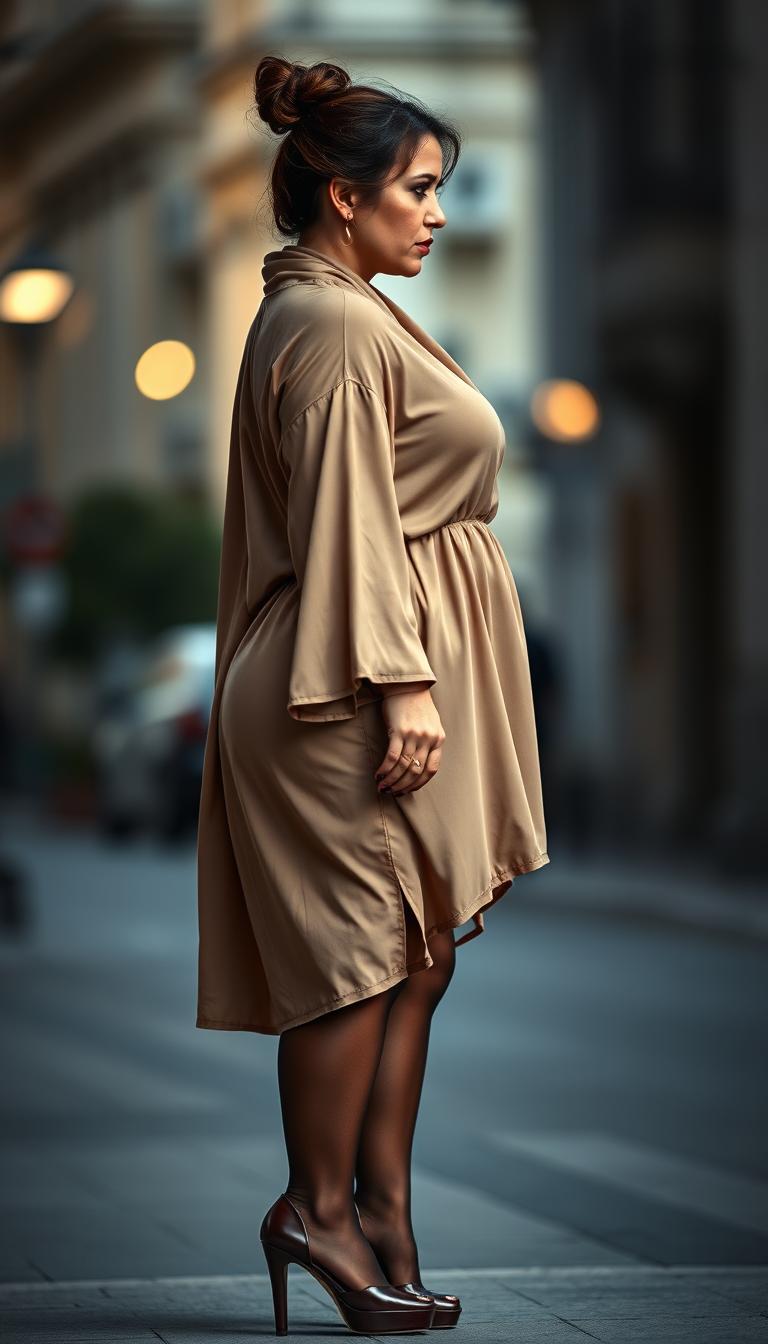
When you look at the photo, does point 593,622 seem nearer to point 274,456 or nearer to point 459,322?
point 459,322

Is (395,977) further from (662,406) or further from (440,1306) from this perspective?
(662,406)

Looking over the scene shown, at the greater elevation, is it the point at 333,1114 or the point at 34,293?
the point at 34,293

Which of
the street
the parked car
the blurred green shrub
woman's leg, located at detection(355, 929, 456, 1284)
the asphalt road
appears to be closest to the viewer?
woman's leg, located at detection(355, 929, 456, 1284)

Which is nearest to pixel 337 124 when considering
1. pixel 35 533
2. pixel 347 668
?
pixel 347 668

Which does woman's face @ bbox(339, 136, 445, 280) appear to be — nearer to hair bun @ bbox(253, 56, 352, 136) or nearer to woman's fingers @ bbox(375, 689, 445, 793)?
hair bun @ bbox(253, 56, 352, 136)

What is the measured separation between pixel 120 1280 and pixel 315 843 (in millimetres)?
1245

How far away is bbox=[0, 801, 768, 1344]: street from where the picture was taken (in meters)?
5.36

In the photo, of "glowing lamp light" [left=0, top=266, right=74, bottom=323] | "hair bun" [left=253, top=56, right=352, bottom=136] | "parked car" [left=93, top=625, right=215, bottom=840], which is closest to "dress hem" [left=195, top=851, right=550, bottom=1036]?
"hair bun" [left=253, top=56, right=352, bottom=136]

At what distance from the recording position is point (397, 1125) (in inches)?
174

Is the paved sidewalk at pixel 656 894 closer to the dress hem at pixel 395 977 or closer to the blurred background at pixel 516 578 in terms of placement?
the blurred background at pixel 516 578

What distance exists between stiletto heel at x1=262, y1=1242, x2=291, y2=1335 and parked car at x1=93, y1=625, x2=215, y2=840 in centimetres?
1732

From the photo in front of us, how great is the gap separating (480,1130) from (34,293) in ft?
33.3

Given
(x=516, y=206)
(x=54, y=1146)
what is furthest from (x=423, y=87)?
(x=54, y=1146)

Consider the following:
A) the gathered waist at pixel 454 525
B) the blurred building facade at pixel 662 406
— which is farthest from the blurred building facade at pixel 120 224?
the gathered waist at pixel 454 525
